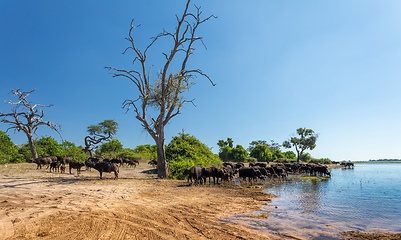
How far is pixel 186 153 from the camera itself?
23.7m

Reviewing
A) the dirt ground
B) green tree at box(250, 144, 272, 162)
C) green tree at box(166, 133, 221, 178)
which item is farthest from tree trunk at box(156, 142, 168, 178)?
green tree at box(250, 144, 272, 162)

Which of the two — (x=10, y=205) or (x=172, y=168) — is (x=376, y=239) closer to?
(x=10, y=205)

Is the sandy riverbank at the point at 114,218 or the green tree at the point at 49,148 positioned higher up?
the green tree at the point at 49,148

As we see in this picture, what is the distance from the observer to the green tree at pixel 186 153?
779 inches

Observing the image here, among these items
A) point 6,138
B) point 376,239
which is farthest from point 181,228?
point 6,138

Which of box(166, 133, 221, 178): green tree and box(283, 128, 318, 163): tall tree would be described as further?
box(283, 128, 318, 163): tall tree

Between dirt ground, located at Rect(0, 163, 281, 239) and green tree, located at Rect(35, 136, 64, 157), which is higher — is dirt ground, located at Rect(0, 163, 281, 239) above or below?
below

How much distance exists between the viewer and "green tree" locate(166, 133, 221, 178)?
19781mm

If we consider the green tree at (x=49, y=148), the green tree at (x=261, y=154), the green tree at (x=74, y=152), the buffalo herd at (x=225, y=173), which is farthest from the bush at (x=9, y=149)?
the green tree at (x=261, y=154)

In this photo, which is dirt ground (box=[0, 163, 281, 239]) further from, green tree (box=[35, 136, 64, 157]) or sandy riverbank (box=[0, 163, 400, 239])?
green tree (box=[35, 136, 64, 157])

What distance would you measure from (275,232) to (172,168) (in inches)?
582

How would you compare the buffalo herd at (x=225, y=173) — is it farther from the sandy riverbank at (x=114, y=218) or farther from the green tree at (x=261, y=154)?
the green tree at (x=261, y=154)

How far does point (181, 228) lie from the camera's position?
18.8 feet

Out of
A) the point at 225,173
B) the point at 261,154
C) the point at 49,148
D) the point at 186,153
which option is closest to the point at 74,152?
the point at 49,148
